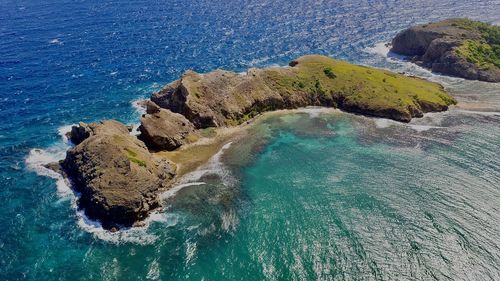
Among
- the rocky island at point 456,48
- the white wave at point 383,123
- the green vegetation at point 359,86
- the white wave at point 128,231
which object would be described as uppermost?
the rocky island at point 456,48

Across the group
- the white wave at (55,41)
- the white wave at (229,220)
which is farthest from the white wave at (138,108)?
the white wave at (55,41)

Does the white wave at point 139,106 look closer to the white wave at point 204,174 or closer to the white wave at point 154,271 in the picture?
the white wave at point 204,174

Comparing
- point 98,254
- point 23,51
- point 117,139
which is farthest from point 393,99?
point 23,51

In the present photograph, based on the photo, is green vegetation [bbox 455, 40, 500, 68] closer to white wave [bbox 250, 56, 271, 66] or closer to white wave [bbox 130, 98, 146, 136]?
white wave [bbox 250, 56, 271, 66]

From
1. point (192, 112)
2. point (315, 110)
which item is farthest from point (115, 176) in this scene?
point (315, 110)

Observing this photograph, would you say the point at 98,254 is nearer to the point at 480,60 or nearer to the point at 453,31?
the point at 480,60

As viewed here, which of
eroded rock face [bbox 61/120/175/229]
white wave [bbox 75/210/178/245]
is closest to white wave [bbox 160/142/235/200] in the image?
eroded rock face [bbox 61/120/175/229]

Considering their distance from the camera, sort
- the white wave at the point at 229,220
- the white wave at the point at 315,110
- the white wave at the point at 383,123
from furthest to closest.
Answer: the white wave at the point at 315,110
the white wave at the point at 383,123
the white wave at the point at 229,220
